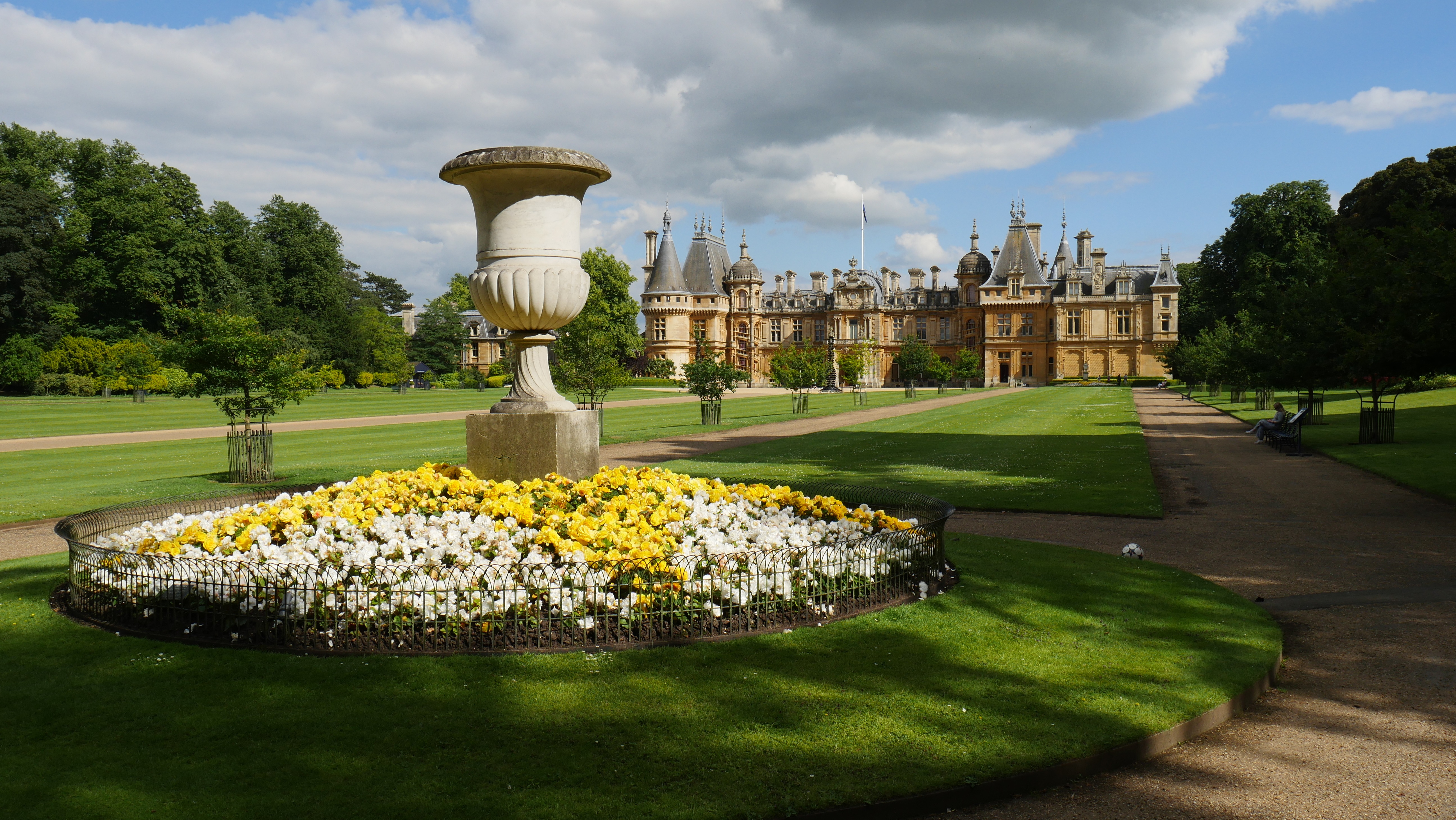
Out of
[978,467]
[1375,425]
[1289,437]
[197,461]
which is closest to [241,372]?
[197,461]

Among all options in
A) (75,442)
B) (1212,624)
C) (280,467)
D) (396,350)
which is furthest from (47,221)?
(1212,624)

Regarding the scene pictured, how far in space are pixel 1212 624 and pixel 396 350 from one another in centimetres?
7748

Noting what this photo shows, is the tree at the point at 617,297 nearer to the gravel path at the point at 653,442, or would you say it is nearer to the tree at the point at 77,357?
the gravel path at the point at 653,442

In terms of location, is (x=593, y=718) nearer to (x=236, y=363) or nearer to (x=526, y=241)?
(x=526, y=241)

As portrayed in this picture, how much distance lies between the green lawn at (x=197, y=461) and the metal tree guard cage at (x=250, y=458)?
1.23 ft

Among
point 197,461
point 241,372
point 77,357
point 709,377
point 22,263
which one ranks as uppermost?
point 22,263

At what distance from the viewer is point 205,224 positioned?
2505 inches

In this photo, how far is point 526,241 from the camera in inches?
349

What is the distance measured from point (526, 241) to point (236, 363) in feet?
37.2

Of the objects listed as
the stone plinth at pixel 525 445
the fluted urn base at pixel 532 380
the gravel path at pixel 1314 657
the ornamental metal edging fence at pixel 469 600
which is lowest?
the gravel path at pixel 1314 657

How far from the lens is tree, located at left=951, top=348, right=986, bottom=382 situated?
275 feet

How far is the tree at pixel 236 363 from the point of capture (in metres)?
16.8

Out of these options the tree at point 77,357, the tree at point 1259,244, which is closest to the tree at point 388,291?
the tree at point 77,357

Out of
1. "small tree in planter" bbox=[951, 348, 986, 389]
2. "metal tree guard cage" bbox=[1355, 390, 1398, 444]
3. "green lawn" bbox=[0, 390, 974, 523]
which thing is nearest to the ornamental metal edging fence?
"green lawn" bbox=[0, 390, 974, 523]
